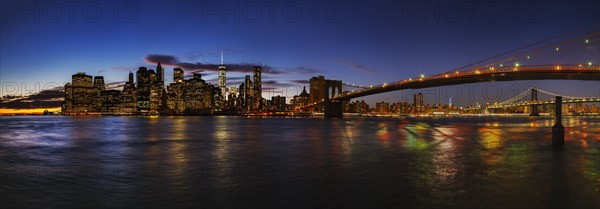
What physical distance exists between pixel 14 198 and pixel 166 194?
3997mm

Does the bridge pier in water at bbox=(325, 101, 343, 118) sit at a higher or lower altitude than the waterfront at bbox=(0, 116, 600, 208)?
higher

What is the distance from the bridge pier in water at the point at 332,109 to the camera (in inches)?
4646

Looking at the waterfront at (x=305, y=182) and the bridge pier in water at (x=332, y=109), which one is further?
the bridge pier in water at (x=332, y=109)

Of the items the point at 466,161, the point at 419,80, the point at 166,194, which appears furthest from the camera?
the point at 419,80

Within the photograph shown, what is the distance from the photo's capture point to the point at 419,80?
78.3 metres

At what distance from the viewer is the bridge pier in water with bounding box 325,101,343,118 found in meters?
118

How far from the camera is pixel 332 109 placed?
393 feet

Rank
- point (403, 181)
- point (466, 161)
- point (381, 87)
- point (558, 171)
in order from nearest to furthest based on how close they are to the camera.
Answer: point (403, 181), point (558, 171), point (466, 161), point (381, 87)

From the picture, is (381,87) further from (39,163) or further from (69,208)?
(69,208)

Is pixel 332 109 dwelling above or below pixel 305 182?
above

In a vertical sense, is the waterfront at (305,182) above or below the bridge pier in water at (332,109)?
below

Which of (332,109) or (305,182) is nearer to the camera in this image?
(305,182)

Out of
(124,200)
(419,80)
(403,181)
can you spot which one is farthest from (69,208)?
(419,80)

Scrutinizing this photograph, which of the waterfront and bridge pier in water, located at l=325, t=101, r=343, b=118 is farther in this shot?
bridge pier in water, located at l=325, t=101, r=343, b=118
